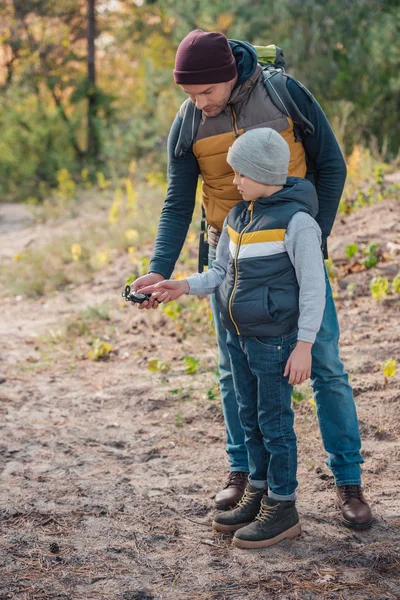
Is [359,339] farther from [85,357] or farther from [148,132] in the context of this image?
[148,132]

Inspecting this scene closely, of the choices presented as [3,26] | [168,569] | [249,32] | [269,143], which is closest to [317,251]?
[269,143]

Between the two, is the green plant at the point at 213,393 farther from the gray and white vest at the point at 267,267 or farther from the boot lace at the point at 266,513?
the gray and white vest at the point at 267,267

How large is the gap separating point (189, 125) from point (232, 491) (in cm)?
147

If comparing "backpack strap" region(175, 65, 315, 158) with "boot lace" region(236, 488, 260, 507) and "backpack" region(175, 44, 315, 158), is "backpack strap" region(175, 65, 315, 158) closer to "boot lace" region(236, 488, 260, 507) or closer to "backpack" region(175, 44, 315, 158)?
"backpack" region(175, 44, 315, 158)

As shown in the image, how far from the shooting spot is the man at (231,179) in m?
2.56

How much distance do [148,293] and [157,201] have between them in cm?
642

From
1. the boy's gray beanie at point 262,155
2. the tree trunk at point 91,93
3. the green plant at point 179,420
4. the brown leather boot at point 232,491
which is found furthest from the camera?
the tree trunk at point 91,93

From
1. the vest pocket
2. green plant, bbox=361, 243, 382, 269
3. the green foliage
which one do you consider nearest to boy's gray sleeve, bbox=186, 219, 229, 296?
the vest pocket

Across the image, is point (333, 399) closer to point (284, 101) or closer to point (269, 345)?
point (269, 345)

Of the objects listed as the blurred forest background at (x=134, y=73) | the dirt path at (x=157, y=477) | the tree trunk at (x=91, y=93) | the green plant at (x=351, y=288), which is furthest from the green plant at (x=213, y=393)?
the tree trunk at (x=91, y=93)

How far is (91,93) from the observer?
13.6 m

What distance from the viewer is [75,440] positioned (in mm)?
3887

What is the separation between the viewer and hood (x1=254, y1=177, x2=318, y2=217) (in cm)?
248

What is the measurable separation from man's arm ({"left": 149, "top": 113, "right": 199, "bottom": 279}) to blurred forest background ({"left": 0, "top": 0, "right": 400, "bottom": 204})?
5.67 m
